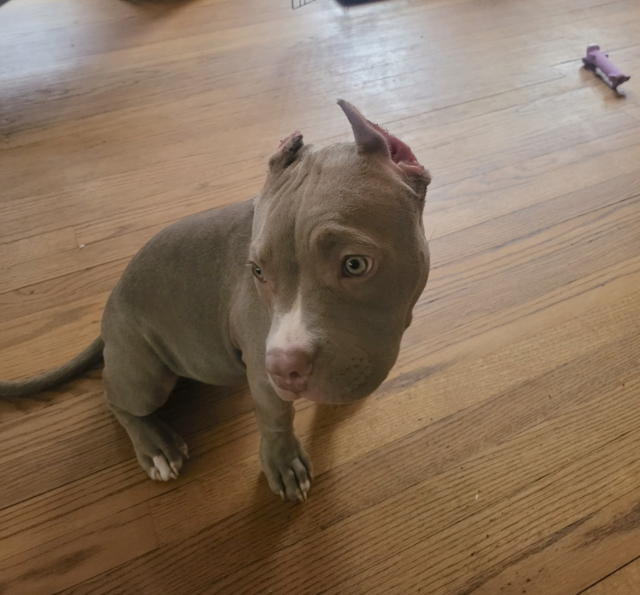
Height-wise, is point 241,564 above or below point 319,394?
below

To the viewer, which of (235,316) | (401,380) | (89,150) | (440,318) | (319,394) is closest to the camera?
(319,394)

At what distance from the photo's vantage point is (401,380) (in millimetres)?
1715

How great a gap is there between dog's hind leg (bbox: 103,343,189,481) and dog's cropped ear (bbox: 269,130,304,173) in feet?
2.16

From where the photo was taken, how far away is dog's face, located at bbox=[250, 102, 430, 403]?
35.8 inches

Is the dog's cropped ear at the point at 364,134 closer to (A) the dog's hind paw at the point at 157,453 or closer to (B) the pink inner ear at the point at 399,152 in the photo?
(B) the pink inner ear at the point at 399,152

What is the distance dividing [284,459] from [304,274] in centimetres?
69

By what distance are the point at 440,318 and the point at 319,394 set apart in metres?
0.98

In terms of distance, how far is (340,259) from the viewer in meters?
0.91

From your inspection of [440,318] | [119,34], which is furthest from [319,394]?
[119,34]

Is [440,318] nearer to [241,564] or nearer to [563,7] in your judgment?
A: [241,564]

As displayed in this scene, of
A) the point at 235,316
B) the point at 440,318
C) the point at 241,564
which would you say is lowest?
the point at 241,564

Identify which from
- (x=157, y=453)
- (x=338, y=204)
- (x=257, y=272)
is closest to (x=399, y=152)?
(x=338, y=204)

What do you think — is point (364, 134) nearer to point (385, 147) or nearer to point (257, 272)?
point (385, 147)

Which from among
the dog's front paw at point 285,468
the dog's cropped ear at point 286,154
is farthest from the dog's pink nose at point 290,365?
the dog's front paw at point 285,468
